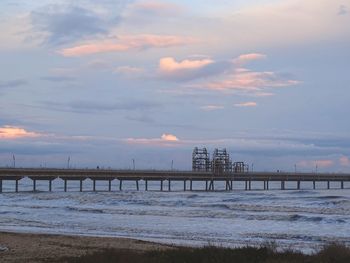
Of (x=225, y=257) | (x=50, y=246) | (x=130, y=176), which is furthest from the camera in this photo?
(x=130, y=176)

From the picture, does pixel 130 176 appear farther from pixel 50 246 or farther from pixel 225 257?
pixel 225 257

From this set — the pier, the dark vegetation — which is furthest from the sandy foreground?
the pier

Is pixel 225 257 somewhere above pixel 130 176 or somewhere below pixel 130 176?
below

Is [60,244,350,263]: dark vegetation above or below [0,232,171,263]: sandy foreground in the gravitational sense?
above

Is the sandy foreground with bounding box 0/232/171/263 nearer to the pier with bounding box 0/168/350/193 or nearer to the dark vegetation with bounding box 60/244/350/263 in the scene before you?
the dark vegetation with bounding box 60/244/350/263

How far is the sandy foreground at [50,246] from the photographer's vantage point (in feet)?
59.2

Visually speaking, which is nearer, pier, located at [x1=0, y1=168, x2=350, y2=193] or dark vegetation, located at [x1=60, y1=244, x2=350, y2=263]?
dark vegetation, located at [x1=60, y1=244, x2=350, y2=263]

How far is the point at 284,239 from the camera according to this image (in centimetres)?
2659

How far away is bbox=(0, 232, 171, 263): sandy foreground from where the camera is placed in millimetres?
18047

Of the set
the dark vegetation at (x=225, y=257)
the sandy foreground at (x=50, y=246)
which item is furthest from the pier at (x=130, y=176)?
the dark vegetation at (x=225, y=257)

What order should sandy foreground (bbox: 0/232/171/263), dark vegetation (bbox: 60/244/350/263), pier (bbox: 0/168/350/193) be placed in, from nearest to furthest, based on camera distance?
dark vegetation (bbox: 60/244/350/263) < sandy foreground (bbox: 0/232/171/263) < pier (bbox: 0/168/350/193)

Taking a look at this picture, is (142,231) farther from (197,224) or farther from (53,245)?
(53,245)

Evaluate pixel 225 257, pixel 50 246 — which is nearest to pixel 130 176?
pixel 50 246

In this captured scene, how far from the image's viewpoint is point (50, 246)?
70.2 ft
